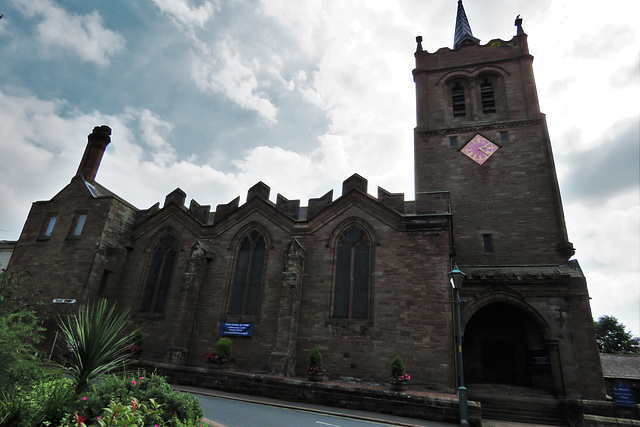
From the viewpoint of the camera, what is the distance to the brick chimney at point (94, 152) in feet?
85.5

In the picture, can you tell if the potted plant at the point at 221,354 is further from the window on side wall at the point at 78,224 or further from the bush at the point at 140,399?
the bush at the point at 140,399

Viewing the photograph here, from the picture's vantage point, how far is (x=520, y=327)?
20969 mm

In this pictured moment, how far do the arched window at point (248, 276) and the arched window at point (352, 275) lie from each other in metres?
4.40

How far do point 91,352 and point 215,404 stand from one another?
762 cm

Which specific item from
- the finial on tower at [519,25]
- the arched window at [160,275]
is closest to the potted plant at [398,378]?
the arched window at [160,275]

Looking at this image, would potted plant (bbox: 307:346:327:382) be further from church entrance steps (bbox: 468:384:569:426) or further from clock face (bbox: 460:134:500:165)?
clock face (bbox: 460:134:500:165)

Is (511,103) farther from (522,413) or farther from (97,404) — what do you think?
(97,404)

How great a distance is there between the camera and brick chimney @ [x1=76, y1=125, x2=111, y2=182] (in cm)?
2606

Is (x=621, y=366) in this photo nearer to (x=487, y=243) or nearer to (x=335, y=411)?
(x=487, y=243)

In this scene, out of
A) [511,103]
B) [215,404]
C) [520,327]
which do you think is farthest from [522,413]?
[511,103]

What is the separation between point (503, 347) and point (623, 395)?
569 cm

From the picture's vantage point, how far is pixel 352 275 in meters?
19.2

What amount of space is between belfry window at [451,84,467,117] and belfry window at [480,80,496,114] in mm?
1372

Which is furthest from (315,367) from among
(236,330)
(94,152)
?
(94,152)
